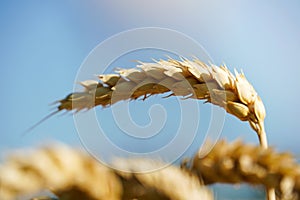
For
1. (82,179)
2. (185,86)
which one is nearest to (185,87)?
(185,86)

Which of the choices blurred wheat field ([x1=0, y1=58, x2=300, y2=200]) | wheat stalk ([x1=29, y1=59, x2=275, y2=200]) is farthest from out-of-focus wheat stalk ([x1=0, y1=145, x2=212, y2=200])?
wheat stalk ([x1=29, y1=59, x2=275, y2=200])

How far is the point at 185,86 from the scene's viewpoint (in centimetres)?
94

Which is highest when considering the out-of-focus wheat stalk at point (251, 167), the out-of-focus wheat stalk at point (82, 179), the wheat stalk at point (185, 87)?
the wheat stalk at point (185, 87)

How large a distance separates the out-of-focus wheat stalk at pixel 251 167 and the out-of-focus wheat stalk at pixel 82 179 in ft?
0.15

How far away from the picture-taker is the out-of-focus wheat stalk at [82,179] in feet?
0.66

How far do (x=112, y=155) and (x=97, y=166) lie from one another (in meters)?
0.07

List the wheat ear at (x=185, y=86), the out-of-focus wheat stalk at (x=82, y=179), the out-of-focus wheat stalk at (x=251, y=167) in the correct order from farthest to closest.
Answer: the wheat ear at (x=185, y=86)
the out-of-focus wheat stalk at (x=251, y=167)
the out-of-focus wheat stalk at (x=82, y=179)

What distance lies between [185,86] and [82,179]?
72 cm

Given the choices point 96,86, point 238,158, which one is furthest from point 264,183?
point 96,86

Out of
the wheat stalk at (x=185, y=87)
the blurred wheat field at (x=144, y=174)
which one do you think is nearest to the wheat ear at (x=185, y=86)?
the wheat stalk at (x=185, y=87)

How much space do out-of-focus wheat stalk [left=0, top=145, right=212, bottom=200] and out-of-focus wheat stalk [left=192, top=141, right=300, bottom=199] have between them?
0.04m

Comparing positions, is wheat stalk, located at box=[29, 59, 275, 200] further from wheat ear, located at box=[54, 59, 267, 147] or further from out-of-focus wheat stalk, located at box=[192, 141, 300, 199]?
out-of-focus wheat stalk, located at box=[192, 141, 300, 199]

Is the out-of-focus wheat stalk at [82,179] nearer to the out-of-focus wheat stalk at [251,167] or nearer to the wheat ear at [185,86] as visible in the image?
the out-of-focus wheat stalk at [251,167]

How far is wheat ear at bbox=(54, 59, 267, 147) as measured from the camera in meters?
0.89
